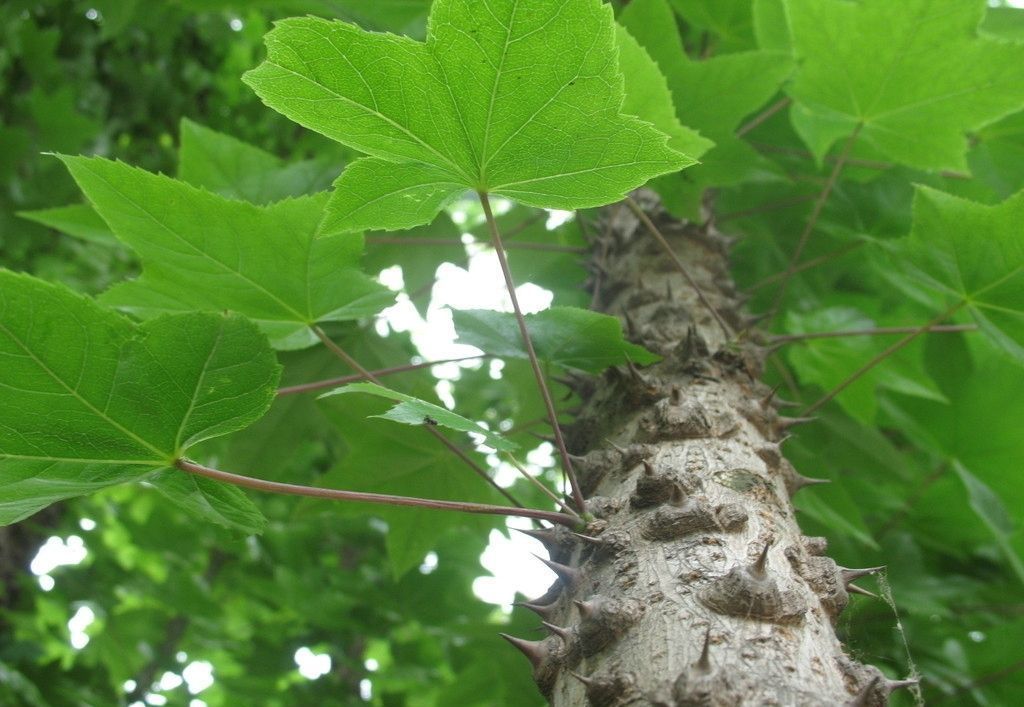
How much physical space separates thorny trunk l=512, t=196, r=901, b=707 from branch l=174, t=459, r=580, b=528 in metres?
0.07

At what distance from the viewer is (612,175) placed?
94cm

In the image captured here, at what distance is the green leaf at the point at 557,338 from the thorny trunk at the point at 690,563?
0.18 feet

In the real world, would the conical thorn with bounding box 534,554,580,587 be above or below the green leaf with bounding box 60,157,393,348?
below

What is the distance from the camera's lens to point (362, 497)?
92 centimetres

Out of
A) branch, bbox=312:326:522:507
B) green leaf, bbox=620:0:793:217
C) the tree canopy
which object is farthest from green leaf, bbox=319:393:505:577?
green leaf, bbox=620:0:793:217

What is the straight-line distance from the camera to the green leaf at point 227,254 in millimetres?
1101

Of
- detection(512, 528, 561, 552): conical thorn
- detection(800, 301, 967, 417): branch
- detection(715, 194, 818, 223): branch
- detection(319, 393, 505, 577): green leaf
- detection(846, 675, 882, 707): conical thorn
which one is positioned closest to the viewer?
detection(846, 675, 882, 707): conical thorn

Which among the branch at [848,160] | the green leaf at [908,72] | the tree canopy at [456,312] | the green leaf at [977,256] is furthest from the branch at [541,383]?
the branch at [848,160]

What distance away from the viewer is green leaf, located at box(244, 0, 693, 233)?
0.86 metres

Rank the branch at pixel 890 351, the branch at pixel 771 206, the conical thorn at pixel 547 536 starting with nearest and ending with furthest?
the conical thorn at pixel 547 536 < the branch at pixel 890 351 < the branch at pixel 771 206

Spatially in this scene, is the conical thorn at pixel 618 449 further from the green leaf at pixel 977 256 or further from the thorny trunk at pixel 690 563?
the green leaf at pixel 977 256

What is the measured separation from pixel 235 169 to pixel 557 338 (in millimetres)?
860

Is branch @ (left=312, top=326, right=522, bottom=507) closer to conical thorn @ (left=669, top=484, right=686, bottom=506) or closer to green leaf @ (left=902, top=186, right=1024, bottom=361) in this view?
conical thorn @ (left=669, top=484, right=686, bottom=506)

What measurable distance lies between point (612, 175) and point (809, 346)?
1.12 metres
